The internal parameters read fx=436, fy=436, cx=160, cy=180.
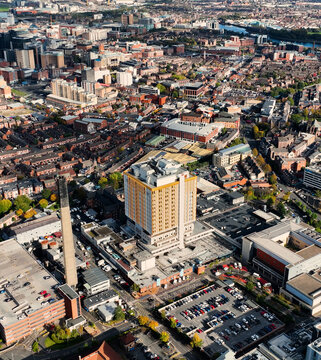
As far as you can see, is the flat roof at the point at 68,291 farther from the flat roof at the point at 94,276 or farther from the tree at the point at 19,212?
the tree at the point at 19,212

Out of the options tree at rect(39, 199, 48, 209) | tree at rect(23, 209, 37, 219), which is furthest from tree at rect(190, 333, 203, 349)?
tree at rect(39, 199, 48, 209)

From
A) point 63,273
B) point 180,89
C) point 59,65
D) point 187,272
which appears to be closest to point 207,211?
point 187,272

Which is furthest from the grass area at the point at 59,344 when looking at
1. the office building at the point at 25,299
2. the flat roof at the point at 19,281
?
the flat roof at the point at 19,281

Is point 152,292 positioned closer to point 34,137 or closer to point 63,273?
point 63,273

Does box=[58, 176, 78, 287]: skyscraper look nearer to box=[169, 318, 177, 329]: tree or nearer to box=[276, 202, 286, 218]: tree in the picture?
box=[169, 318, 177, 329]: tree

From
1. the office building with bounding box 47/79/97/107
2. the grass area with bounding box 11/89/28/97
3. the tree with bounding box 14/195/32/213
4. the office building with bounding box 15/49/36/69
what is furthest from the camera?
the office building with bounding box 15/49/36/69

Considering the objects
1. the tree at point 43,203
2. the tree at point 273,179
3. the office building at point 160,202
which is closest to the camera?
the office building at point 160,202
